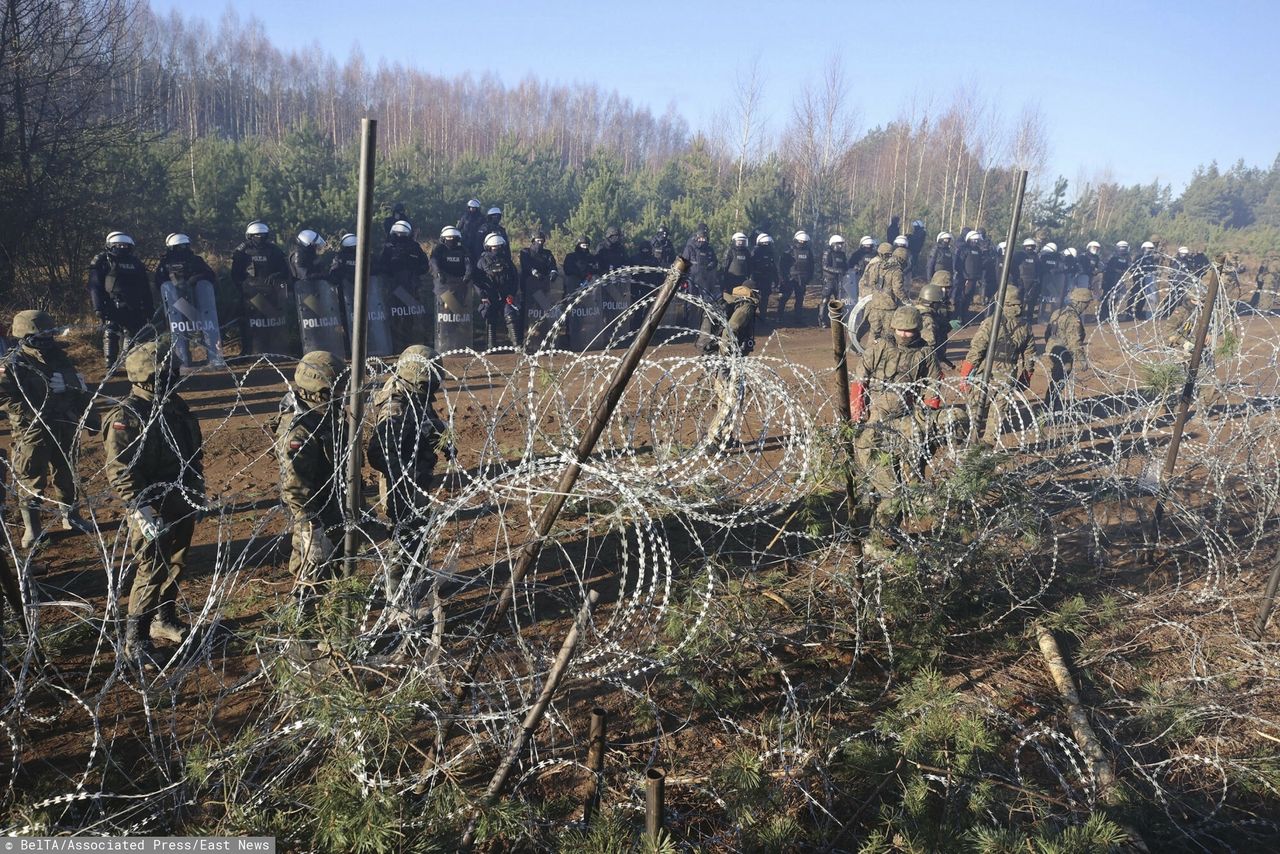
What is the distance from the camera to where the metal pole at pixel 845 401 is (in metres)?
4.24

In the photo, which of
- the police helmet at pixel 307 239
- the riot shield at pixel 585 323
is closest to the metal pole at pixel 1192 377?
the riot shield at pixel 585 323

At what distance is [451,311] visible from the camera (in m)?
12.0

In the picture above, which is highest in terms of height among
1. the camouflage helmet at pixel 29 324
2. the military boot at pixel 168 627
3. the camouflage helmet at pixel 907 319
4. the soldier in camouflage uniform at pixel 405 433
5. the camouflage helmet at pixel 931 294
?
the camouflage helmet at pixel 931 294

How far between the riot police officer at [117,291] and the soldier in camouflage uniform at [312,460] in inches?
261

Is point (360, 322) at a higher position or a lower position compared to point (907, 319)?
lower

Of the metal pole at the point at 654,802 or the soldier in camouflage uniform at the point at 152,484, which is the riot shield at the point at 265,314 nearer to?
the soldier in camouflage uniform at the point at 152,484

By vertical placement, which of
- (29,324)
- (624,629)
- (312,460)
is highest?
(29,324)

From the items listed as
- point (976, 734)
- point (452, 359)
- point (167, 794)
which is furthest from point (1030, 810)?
point (452, 359)

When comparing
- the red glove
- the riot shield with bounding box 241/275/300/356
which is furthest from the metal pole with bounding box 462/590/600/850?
the riot shield with bounding box 241/275/300/356

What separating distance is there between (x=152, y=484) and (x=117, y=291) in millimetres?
7046

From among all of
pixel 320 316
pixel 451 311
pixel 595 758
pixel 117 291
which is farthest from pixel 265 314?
pixel 595 758

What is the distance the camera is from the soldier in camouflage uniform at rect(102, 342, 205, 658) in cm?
462

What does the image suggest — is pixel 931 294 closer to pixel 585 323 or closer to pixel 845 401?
pixel 845 401

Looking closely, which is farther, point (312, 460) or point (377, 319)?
point (377, 319)
